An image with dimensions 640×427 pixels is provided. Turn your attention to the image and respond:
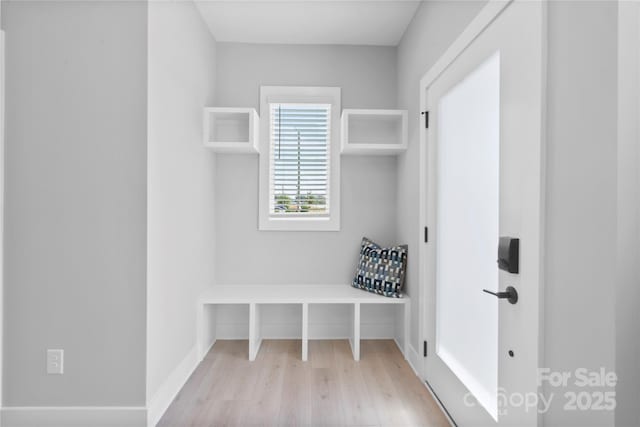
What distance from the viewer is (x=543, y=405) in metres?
1.28

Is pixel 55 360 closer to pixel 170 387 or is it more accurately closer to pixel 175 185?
pixel 170 387

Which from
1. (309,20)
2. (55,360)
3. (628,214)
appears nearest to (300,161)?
(309,20)

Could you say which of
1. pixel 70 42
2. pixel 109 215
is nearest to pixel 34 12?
pixel 70 42

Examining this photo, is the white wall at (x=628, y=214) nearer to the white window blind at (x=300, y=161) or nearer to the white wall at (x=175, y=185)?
the white wall at (x=175, y=185)

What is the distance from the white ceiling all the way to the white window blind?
1.99 feet

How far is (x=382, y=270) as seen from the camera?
9.91 feet

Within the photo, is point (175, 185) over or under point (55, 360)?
over

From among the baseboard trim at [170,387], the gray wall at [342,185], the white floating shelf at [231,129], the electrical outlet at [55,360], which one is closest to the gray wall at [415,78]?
the gray wall at [342,185]

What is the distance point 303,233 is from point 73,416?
2.05 metres

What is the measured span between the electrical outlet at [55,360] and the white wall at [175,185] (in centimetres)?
44

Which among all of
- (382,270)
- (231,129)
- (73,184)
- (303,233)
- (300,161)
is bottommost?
(382,270)

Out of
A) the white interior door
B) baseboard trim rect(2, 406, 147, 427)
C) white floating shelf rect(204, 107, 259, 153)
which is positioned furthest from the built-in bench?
white floating shelf rect(204, 107, 259, 153)

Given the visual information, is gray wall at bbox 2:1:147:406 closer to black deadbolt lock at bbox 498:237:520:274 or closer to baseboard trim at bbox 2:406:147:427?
baseboard trim at bbox 2:406:147:427

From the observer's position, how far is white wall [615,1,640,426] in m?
0.97
